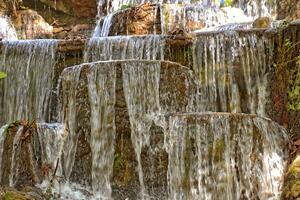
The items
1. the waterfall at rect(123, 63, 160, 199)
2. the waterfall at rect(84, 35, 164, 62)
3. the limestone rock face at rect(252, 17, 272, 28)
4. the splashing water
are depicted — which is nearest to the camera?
the waterfall at rect(123, 63, 160, 199)

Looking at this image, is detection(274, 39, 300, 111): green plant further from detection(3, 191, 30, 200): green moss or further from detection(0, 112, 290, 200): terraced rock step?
detection(3, 191, 30, 200): green moss

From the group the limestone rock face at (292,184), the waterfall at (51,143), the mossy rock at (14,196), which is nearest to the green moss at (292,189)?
the limestone rock face at (292,184)

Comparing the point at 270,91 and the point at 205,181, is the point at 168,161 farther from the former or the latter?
the point at 270,91

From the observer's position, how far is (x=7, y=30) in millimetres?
13742

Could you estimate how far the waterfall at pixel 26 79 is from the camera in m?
9.56

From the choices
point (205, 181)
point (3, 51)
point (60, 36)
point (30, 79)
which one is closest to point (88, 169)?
point (205, 181)

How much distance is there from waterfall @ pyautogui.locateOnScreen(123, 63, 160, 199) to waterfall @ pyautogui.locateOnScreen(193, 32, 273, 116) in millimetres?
1325

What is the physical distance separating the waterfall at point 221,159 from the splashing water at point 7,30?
836 centimetres

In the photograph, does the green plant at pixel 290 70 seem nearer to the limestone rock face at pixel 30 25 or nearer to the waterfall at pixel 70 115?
the waterfall at pixel 70 115

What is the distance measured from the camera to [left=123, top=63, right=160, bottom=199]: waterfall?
698 cm

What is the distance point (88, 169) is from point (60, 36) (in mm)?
8167

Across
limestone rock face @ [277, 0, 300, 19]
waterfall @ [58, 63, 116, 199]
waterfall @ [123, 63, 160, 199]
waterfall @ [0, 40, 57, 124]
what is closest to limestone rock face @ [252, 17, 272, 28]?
limestone rock face @ [277, 0, 300, 19]

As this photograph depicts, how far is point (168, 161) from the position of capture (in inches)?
266

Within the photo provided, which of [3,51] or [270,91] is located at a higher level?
[3,51]
